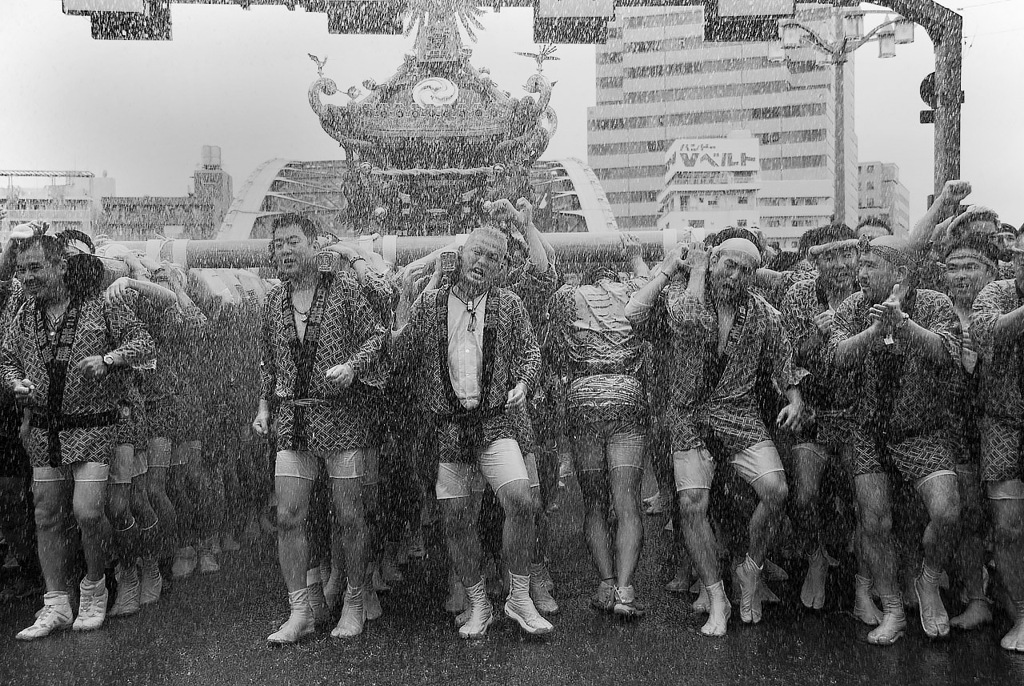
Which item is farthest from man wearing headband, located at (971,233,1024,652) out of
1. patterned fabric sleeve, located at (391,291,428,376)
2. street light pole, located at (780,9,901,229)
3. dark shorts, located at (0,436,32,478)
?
street light pole, located at (780,9,901,229)

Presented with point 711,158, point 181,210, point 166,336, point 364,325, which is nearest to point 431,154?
point 166,336

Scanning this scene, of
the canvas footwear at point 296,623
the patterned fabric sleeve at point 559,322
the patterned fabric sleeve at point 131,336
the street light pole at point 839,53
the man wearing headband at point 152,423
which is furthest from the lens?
the street light pole at point 839,53

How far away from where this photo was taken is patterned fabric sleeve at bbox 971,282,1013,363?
13.5ft

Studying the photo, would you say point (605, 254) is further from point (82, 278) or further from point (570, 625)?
point (82, 278)

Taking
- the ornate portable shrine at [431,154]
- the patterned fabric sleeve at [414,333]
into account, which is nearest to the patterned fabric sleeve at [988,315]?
the patterned fabric sleeve at [414,333]

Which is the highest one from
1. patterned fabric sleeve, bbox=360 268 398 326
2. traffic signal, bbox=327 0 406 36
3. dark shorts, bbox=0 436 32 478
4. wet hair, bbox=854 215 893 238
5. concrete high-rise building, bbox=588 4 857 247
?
concrete high-rise building, bbox=588 4 857 247

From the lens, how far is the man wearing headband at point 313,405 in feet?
14.1

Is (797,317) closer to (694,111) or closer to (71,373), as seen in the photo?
(71,373)

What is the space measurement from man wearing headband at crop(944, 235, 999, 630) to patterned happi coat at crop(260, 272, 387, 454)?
2.59 meters

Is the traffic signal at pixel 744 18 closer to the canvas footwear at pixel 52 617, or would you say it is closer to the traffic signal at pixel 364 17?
the traffic signal at pixel 364 17

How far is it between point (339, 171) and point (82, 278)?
25601 millimetres

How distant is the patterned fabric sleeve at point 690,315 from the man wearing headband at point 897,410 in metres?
0.56

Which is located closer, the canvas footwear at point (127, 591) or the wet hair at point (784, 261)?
the canvas footwear at point (127, 591)

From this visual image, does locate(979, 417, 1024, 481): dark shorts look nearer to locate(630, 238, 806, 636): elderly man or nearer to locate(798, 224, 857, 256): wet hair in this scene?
locate(630, 238, 806, 636): elderly man
